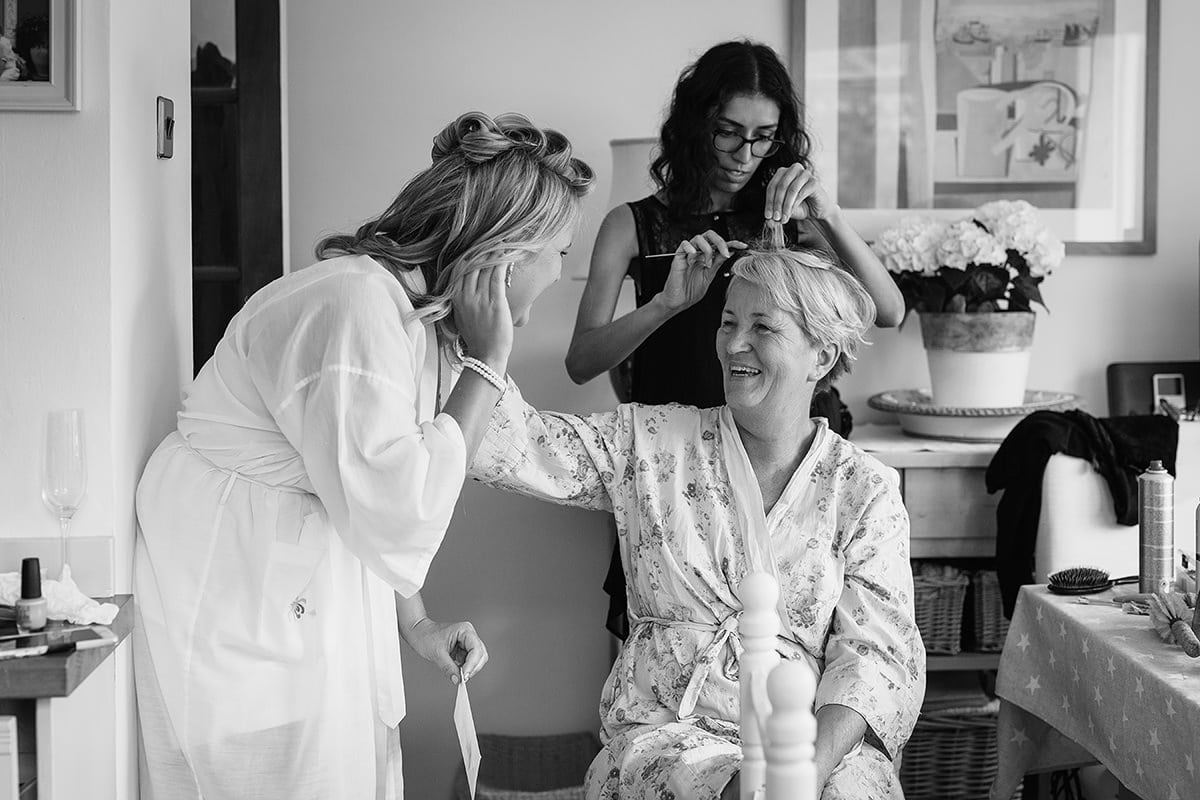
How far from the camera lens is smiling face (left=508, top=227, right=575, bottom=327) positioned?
175cm

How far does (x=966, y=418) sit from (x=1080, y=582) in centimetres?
73

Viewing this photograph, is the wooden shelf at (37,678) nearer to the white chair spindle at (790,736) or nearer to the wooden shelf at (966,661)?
the white chair spindle at (790,736)

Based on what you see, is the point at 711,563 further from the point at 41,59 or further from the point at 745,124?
the point at 41,59

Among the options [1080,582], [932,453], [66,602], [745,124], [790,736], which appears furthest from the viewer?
[932,453]

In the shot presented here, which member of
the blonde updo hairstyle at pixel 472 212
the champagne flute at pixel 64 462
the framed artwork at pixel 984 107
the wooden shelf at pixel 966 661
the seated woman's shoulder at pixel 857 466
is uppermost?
the framed artwork at pixel 984 107

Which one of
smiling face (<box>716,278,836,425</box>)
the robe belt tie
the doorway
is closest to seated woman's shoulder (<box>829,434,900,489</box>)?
smiling face (<box>716,278,836,425</box>)

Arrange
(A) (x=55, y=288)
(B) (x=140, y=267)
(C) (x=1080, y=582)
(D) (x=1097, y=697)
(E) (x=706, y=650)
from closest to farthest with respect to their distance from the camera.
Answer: (A) (x=55, y=288)
(B) (x=140, y=267)
(D) (x=1097, y=697)
(E) (x=706, y=650)
(C) (x=1080, y=582)

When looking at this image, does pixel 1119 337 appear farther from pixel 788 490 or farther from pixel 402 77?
pixel 402 77

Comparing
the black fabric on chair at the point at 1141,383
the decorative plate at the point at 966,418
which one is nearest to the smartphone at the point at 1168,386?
the black fabric on chair at the point at 1141,383

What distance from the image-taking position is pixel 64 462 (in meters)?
1.59

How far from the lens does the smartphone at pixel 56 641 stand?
145cm

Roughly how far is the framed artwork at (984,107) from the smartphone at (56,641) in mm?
2044

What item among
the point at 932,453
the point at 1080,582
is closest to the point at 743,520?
the point at 1080,582

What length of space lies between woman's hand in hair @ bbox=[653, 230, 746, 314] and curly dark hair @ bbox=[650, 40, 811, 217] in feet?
0.60
